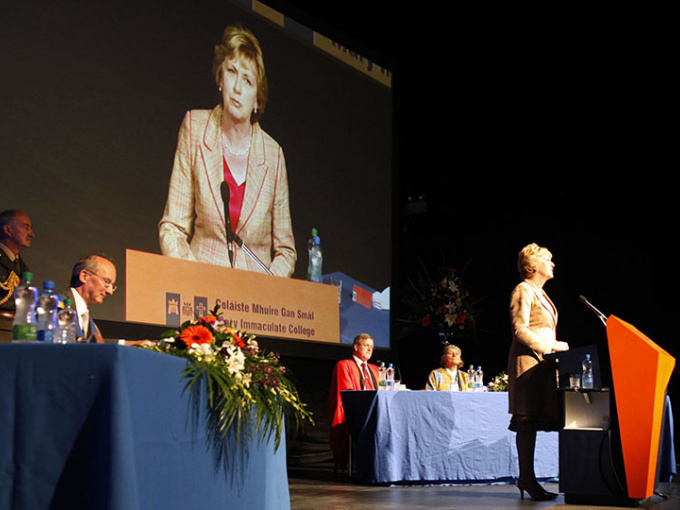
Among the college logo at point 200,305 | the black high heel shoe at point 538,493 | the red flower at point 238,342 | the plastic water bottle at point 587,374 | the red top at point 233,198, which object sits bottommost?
the black high heel shoe at point 538,493

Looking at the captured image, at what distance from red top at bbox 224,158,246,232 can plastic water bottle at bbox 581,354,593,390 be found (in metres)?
3.00

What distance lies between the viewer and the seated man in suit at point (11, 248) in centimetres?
431

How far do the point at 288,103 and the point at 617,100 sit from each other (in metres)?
3.59

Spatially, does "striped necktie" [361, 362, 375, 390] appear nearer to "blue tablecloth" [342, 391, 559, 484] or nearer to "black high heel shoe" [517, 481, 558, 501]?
"blue tablecloth" [342, 391, 559, 484]

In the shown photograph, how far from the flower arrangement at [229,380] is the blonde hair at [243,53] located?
12.9 ft

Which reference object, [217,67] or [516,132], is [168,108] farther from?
[516,132]

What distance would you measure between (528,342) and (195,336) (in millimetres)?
2419

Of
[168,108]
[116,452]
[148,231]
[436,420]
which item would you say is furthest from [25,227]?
[436,420]

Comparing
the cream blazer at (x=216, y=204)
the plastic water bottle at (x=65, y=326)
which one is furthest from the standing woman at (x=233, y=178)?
the plastic water bottle at (x=65, y=326)

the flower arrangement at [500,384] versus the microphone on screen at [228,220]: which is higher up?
the microphone on screen at [228,220]

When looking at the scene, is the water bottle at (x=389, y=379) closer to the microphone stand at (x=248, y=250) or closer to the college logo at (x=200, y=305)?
the microphone stand at (x=248, y=250)

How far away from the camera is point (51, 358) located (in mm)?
2068

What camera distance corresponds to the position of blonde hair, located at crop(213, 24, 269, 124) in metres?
6.49

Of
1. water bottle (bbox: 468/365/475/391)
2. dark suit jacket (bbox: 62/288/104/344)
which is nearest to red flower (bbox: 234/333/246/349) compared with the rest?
dark suit jacket (bbox: 62/288/104/344)
